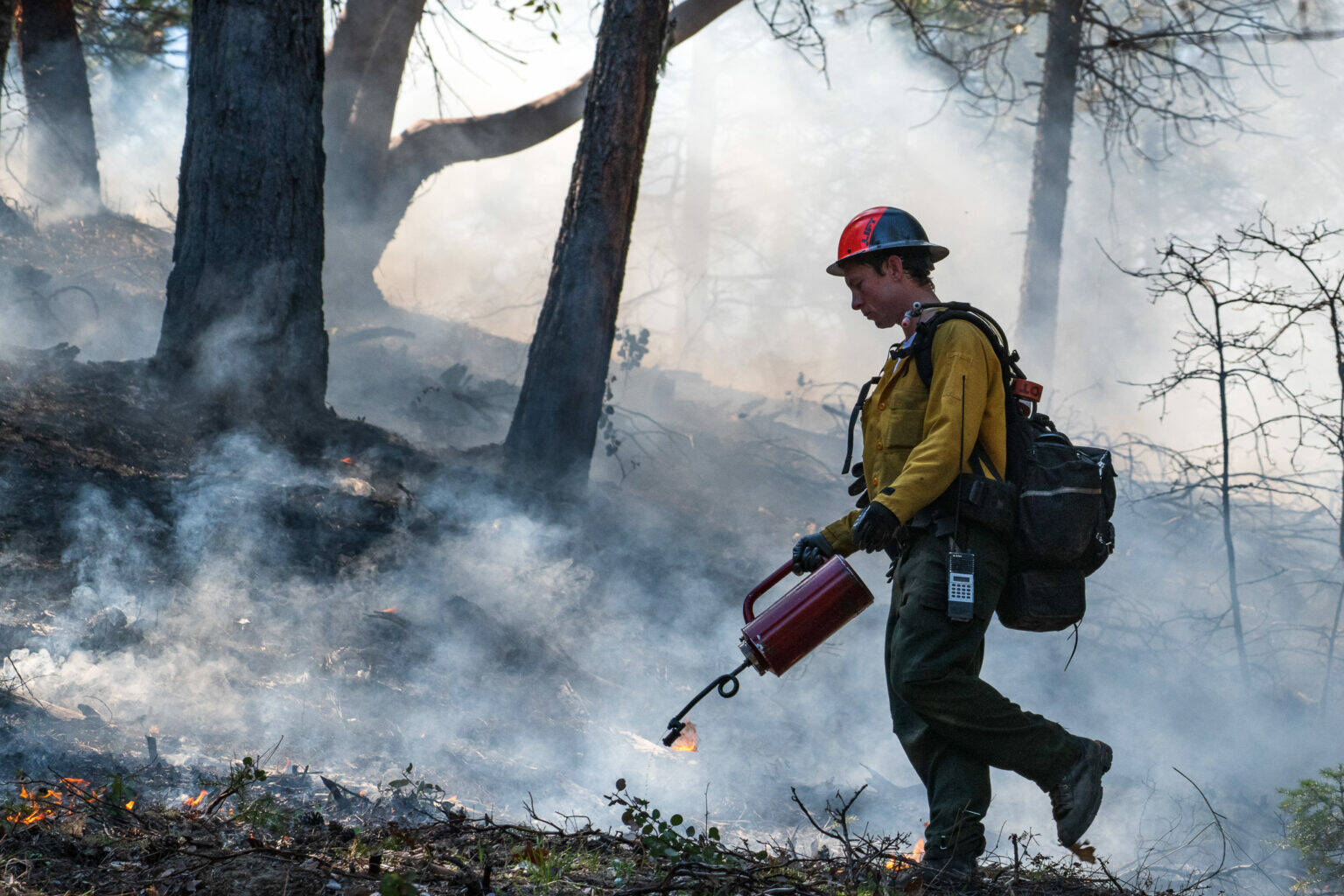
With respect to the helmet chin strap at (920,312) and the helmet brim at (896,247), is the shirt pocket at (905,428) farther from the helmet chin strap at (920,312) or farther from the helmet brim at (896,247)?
the helmet brim at (896,247)

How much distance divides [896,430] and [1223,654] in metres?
5.93

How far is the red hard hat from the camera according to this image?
3137 millimetres

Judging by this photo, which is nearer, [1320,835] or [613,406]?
[1320,835]

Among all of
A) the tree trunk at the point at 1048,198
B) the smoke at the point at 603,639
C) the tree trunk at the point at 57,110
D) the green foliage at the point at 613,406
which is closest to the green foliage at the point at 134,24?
the tree trunk at the point at 57,110

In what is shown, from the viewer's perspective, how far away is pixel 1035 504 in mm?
2867

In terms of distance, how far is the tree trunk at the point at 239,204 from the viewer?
5.63 m

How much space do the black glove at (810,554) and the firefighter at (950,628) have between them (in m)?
0.26

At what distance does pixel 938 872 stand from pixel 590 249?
16.8 feet

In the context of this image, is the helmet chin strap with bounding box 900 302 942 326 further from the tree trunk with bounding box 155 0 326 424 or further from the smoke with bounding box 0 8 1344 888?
the tree trunk with bounding box 155 0 326 424

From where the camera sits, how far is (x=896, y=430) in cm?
299

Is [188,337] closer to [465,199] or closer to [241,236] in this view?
[241,236]

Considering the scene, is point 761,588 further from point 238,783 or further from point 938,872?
point 238,783

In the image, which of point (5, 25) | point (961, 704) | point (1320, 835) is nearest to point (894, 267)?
point (961, 704)

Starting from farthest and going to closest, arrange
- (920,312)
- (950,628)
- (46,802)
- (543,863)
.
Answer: (920,312) → (950,628) → (46,802) → (543,863)
